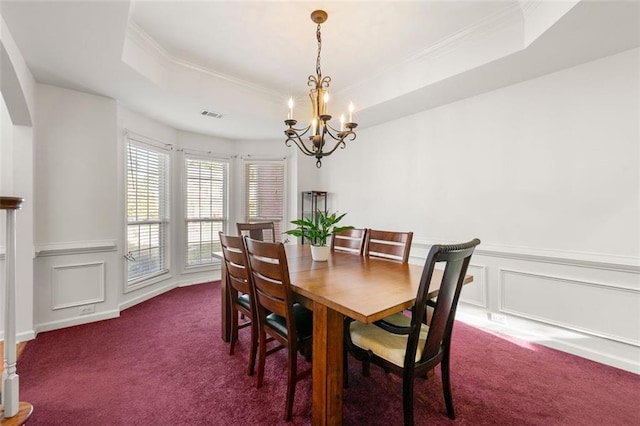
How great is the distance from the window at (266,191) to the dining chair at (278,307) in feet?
10.1

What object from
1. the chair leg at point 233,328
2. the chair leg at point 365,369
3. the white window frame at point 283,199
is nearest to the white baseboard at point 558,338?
the chair leg at point 365,369

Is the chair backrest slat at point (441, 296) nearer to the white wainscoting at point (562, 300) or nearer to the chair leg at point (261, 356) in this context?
the chair leg at point (261, 356)

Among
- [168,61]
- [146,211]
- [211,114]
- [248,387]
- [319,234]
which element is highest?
[168,61]

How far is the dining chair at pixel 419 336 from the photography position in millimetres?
1374

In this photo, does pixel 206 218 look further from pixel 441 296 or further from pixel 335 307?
pixel 441 296

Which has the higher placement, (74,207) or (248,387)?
(74,207)

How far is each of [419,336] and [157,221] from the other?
3800 millimetres

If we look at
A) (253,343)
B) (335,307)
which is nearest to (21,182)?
(253,343)

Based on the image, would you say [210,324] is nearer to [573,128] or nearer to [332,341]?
[332,341]

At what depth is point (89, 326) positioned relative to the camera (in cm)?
290

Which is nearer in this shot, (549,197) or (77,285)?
(549,197)

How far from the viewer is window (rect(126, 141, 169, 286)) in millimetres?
3580

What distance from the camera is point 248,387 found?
1.95m

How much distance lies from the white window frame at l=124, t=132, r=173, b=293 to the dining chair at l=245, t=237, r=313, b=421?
249 centimetres
